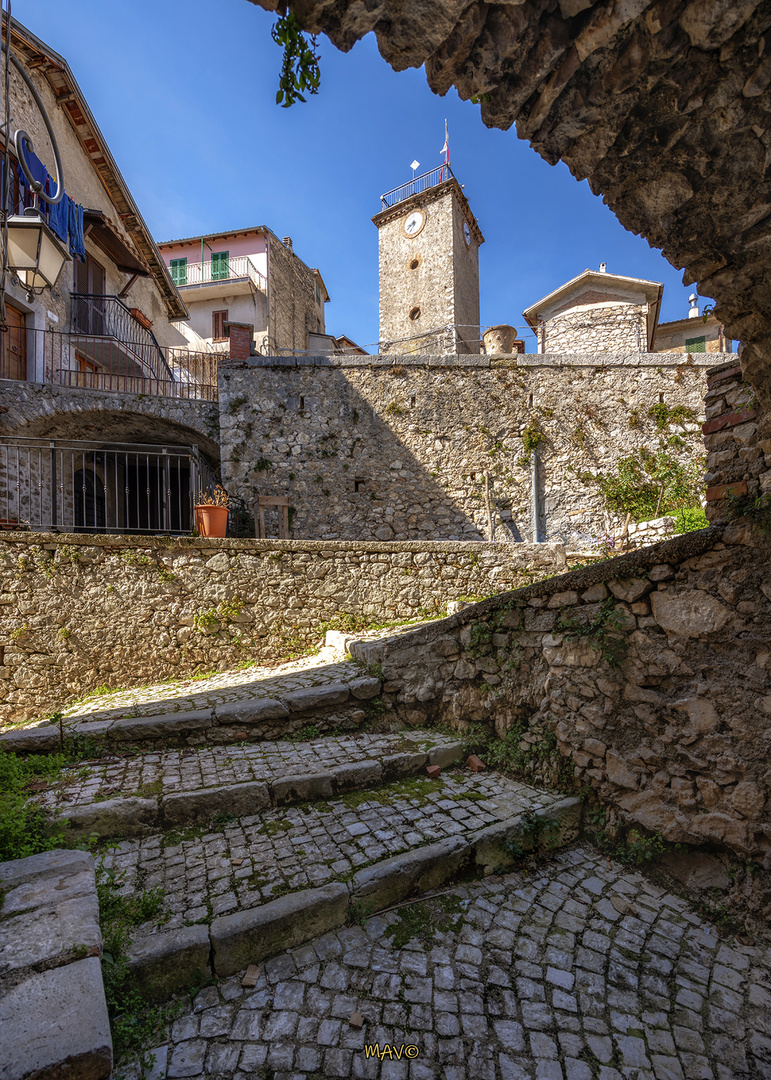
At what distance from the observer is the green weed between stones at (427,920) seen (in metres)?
2.62

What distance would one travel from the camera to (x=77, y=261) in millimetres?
11484

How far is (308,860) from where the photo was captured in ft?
9.44

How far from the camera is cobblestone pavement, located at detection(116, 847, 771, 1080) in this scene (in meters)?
2.04

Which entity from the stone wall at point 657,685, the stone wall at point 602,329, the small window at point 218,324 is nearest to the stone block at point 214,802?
the stone wall at point 657,685

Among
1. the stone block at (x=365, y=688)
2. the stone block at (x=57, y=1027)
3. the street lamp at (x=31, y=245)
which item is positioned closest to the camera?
the stone block at (x=57, y=1027)

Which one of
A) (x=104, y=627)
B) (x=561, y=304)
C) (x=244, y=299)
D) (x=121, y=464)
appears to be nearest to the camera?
(x=104, y=627)

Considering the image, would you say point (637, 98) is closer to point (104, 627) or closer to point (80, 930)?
point (80, 930)

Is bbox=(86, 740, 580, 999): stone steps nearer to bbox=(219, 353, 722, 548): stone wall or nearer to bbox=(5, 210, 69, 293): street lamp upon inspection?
bbox=(5, 210, 69, 293): street lamp

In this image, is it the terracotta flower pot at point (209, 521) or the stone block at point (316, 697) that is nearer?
the stone block at point (316, 697)

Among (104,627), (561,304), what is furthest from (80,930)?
(561,304)

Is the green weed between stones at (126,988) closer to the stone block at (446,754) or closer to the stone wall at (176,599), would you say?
the stone block at (446,754)

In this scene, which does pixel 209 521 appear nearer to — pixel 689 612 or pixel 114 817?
pixel 114 817

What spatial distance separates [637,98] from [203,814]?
417cm

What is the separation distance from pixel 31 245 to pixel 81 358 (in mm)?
8928
